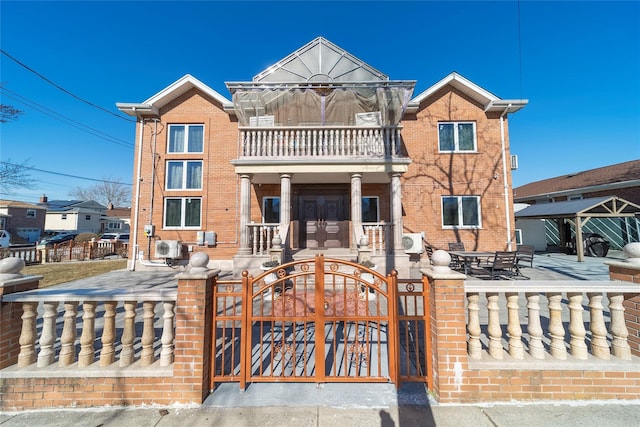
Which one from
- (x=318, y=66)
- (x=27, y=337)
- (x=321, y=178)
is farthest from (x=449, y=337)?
(x=318, y=66)

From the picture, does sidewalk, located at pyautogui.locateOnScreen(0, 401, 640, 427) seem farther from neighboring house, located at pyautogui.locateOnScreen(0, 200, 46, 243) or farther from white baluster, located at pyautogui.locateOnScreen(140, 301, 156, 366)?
neighboring house, located at pyautogui.locateOnScreen(0, 200, 46, 243)

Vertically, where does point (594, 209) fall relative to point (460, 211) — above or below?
above

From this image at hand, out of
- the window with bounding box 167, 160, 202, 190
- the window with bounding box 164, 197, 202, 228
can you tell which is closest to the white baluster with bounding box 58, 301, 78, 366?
the window with bounding box 164, 197, 202, 228

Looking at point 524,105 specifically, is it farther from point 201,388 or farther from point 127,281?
point 127,281

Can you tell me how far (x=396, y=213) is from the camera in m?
7.90

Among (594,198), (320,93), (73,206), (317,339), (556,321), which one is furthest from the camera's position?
(73,206)

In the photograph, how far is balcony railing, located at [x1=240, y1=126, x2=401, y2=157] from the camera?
26.8 feet

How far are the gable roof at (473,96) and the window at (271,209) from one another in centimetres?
692

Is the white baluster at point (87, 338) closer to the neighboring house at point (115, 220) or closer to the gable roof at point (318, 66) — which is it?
the gable roof at point (318, 66)

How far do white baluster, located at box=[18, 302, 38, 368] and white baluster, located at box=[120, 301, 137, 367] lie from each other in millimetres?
926

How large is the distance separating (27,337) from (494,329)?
485 cm

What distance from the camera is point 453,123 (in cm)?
1068

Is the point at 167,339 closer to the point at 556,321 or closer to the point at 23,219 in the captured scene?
the point at 556,321

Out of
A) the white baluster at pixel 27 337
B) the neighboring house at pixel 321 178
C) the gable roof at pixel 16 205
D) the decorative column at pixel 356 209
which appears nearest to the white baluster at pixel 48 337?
the white baluster at pixel 27 337
